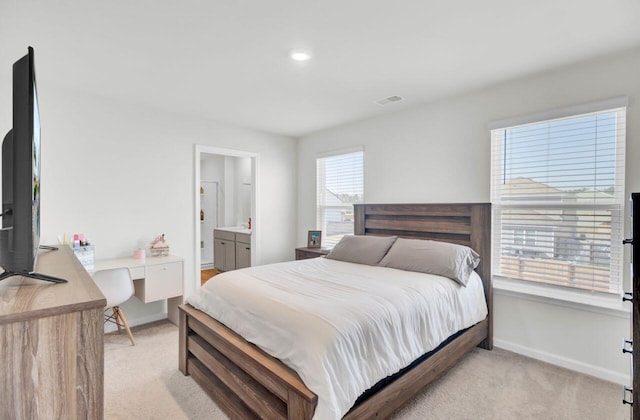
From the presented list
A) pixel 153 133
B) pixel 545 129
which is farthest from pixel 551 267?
pixel 153 133

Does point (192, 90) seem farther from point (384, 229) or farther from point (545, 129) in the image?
point (545, 129)

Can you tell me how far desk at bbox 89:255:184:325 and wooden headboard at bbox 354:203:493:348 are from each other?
2.15m

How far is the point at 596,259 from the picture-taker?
98.8 inches

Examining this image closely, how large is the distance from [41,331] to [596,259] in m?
3.33

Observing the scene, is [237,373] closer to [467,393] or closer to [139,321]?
[467,393]

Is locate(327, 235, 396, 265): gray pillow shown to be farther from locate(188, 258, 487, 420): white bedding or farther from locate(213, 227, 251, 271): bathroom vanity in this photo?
locate(213, 227, 251, 271): bathroom vanity

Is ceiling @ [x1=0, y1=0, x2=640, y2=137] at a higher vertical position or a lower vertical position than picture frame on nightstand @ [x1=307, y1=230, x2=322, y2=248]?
higher

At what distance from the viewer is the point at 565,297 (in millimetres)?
2609

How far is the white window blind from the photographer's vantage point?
2436 mm

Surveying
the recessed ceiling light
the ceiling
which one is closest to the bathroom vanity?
the ceiling

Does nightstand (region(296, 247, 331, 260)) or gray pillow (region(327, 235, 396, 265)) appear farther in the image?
nightstand (region(296, 247, 331, 260))

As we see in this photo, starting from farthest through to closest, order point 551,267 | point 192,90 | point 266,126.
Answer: point 266,126
point 192,90
point 551,267

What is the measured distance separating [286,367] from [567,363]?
2.40 metres

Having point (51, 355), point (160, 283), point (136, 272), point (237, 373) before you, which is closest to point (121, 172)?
point (136, 272)
